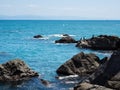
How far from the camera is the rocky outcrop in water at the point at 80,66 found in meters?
50.7

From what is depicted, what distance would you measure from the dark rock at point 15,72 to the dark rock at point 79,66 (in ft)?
16.1

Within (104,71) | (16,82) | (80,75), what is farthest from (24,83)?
(104,71)

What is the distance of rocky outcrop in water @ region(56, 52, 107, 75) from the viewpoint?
166 feet

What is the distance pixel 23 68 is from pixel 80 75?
27.1ft

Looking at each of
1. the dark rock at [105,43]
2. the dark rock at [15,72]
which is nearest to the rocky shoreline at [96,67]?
the dark rock at [105,43]

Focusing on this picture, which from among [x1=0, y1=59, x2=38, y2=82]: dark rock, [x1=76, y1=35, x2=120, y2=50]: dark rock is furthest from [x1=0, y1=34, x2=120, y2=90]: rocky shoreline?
[x1=76, y1=35, x2=120, y2=50]: dark rock

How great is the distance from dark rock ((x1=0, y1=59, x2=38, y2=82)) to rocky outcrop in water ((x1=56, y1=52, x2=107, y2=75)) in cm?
492

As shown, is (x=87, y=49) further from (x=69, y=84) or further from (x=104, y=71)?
(x=104, y=71)

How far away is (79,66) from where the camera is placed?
171 ft

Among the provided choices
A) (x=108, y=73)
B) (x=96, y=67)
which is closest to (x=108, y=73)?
(x=108, y=73)

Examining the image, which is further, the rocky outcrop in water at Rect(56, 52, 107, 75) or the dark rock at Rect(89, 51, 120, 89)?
the rocky outcrop in water at Rect(56, 52, 107, 75)

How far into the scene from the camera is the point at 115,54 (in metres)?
33.9

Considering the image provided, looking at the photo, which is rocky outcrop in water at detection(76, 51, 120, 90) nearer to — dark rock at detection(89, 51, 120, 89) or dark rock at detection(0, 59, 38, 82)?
dark rock at detection(89, 51, 120, 89)

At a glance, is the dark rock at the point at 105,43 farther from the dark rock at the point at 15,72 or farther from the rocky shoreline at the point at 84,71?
the dark rock at the point at 15,72
